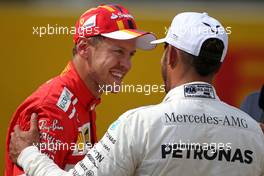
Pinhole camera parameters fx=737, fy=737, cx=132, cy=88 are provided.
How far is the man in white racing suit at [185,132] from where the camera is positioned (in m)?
2.31

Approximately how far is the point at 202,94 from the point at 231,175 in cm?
28

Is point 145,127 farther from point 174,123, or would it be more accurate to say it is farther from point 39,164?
point 39,164

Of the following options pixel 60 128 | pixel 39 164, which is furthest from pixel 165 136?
pixel 60 128

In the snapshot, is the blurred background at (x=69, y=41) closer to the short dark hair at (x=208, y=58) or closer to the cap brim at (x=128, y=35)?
the cap brim at (x=128, y=35)

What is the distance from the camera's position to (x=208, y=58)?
2412 mm

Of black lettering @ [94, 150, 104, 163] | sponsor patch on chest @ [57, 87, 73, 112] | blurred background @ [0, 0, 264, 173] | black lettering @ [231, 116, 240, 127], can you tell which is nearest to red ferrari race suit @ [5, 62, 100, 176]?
sponsor patch on chest @ [57, 87, 73, 112]

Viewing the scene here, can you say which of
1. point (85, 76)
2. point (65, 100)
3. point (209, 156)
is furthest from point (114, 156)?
point (85, 76)

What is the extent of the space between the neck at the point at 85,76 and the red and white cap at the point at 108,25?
11 centimetres

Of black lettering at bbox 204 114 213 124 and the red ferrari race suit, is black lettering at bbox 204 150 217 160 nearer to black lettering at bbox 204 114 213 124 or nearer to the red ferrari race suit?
black lettering at bbox 204 114 213 124

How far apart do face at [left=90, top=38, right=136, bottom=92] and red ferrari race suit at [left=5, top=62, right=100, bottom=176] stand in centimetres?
9

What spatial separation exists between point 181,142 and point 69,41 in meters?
2.74

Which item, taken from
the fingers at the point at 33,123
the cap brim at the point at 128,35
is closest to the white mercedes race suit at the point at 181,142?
the fingers at the point at 33,123

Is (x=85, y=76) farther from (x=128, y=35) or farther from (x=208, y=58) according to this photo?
(x=208, y=58)

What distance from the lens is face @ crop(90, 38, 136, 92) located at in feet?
10.6
